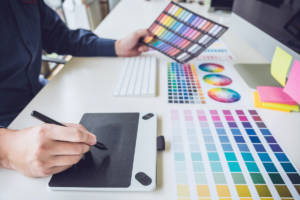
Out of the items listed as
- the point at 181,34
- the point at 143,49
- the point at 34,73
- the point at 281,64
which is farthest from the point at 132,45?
the point at 281,64

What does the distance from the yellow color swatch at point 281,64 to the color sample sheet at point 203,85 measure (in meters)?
0.10

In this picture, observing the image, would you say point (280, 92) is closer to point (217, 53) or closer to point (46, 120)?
point (217, 53)

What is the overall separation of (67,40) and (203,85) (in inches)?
24.5

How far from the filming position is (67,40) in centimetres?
85

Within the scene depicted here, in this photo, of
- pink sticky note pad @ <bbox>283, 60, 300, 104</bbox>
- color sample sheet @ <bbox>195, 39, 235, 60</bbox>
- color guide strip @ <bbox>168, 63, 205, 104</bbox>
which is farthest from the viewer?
color sample sheet @ <bbox>195, 39, 235, 60</bbox>

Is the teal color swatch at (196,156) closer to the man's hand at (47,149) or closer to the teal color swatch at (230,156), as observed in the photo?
the teal color swatch at (230,156)

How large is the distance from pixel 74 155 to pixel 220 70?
0.55 metres

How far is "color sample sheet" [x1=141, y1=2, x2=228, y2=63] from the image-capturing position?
0.67 m

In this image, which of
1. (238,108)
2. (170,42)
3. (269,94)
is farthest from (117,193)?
(170,42)

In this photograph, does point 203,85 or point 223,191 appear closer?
point 223,191

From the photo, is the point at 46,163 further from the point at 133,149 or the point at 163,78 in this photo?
the point at 163,78

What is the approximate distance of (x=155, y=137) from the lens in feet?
1.37

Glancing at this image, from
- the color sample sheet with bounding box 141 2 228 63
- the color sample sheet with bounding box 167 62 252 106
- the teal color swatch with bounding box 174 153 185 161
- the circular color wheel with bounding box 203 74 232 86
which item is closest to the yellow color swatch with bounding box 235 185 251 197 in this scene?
the teal color swatch with bounding box 174 153 185 161

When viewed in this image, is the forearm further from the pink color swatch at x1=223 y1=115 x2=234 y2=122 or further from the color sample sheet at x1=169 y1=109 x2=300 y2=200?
the pink color swatch at x1=223 y1=115 x2=234 y2=122
